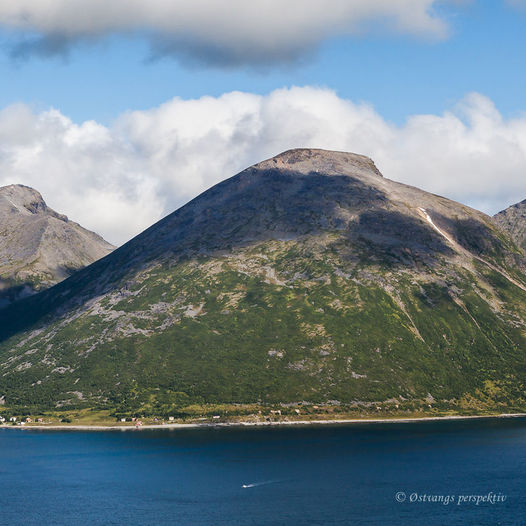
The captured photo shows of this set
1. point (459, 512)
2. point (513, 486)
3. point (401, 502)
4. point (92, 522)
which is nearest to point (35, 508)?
point (92, 522)

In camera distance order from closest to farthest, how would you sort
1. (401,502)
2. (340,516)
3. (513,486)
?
(340,516)
(401,502)
(513,486)

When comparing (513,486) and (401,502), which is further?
(513,486)

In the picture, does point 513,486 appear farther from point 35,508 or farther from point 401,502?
point 35,508

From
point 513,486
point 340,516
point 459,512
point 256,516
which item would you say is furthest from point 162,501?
point 513,486

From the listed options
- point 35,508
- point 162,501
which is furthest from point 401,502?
point 35,508

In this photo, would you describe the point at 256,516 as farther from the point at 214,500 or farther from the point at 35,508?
the point at 35,508

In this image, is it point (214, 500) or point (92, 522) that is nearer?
point (92, 522)

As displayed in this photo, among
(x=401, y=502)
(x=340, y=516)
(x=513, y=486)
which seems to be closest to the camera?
(x=340, y=516)

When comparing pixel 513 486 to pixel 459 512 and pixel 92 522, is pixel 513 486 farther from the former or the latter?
pixel 92 522
